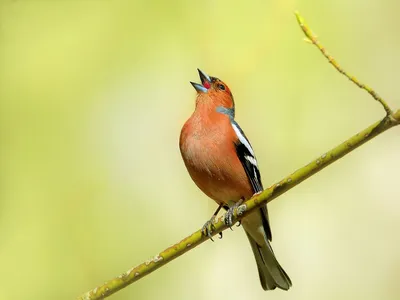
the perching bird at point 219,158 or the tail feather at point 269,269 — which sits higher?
the perching bird at point 219,158

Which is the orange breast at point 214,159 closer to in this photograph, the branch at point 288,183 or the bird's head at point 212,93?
the bird's head at point 212,93

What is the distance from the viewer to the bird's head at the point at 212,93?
5.14m

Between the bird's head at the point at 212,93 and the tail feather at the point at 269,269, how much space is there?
3.56 ft

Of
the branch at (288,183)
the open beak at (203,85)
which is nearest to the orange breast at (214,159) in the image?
the open beak at (203,85)

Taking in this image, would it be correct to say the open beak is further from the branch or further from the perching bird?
the branch

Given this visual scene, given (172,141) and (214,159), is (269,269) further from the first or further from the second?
(172,141)

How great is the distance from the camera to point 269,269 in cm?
528

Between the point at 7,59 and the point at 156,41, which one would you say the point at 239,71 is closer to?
the point at 156,41

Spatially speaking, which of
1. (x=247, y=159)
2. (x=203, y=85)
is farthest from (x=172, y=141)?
(x=247, y=159)

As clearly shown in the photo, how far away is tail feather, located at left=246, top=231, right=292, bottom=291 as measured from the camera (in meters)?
5.25

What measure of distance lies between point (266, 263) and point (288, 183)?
2378mm

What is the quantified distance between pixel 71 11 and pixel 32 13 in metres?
0.43

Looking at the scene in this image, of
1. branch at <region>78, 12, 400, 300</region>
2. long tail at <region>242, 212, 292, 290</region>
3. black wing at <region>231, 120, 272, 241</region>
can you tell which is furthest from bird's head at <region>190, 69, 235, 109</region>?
branch at <region>78, 12, 400, 300</region>

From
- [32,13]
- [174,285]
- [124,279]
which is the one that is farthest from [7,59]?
[124,279]
